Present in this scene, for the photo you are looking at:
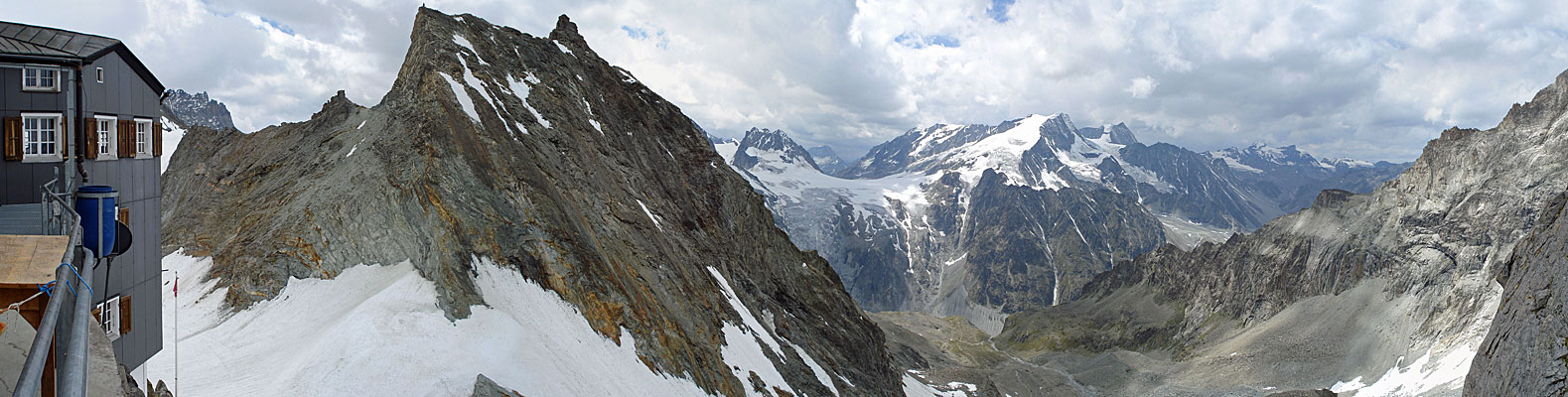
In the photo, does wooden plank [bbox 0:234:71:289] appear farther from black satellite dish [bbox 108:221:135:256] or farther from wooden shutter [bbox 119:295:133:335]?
wooden shutter [bbox 119:295:133:335]

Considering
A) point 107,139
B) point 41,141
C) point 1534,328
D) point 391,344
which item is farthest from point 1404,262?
point 41,141

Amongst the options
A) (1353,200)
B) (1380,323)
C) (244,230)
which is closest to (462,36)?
(244,230)

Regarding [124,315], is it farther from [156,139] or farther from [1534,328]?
[1534,328]

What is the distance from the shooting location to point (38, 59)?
318 inches

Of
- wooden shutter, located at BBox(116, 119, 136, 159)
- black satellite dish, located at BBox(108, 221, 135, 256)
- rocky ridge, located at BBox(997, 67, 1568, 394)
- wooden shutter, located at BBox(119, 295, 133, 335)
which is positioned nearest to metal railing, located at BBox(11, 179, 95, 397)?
black satellite dish, located at BBox(108, 221, 135, 256)

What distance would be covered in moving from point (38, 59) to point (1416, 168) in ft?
557

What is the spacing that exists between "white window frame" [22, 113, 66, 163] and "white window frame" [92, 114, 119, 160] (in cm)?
54

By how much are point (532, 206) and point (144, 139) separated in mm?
22965

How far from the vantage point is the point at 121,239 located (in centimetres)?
884

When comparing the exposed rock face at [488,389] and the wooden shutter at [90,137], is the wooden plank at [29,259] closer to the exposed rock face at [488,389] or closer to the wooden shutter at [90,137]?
the wooden shutter at [90,137]

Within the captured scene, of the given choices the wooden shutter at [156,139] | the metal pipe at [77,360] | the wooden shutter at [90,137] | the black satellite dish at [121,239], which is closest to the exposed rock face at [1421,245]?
the wooden shutter at [156,139]

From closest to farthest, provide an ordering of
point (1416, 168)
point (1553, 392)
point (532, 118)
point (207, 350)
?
point (1553, 392), point (207, 350), point (532, 118), point (1416, 168)

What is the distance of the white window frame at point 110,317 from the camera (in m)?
9.04

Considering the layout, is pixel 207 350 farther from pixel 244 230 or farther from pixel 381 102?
pixel 381 102
